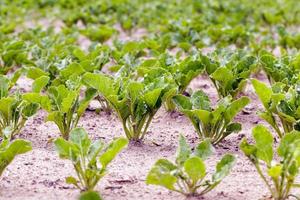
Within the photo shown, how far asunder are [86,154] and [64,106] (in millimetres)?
652

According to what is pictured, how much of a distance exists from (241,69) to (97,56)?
3.80ft

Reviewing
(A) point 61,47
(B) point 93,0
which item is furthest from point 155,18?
(A) point 61,47

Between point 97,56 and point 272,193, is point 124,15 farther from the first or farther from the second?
point 272,193

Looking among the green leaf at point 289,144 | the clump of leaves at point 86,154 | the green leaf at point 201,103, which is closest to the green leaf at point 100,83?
the green leaf at point 201,103

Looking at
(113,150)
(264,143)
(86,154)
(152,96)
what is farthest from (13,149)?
(264,143)

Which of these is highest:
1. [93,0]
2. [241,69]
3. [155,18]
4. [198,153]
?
[93,0]

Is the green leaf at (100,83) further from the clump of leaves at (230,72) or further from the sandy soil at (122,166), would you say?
the clump of leaves at (230,72)

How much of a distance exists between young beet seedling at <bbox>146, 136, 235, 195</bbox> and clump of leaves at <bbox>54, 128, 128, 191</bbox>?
8.2 inches

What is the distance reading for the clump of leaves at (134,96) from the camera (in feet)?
11.5

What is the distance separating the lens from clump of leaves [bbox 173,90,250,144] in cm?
340

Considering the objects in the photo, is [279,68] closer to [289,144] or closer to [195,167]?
[289,144]

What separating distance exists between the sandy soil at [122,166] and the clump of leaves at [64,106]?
0.17 metres

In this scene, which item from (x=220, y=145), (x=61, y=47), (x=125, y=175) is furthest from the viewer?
(x=61, y=47)

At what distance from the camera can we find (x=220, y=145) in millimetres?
3676
